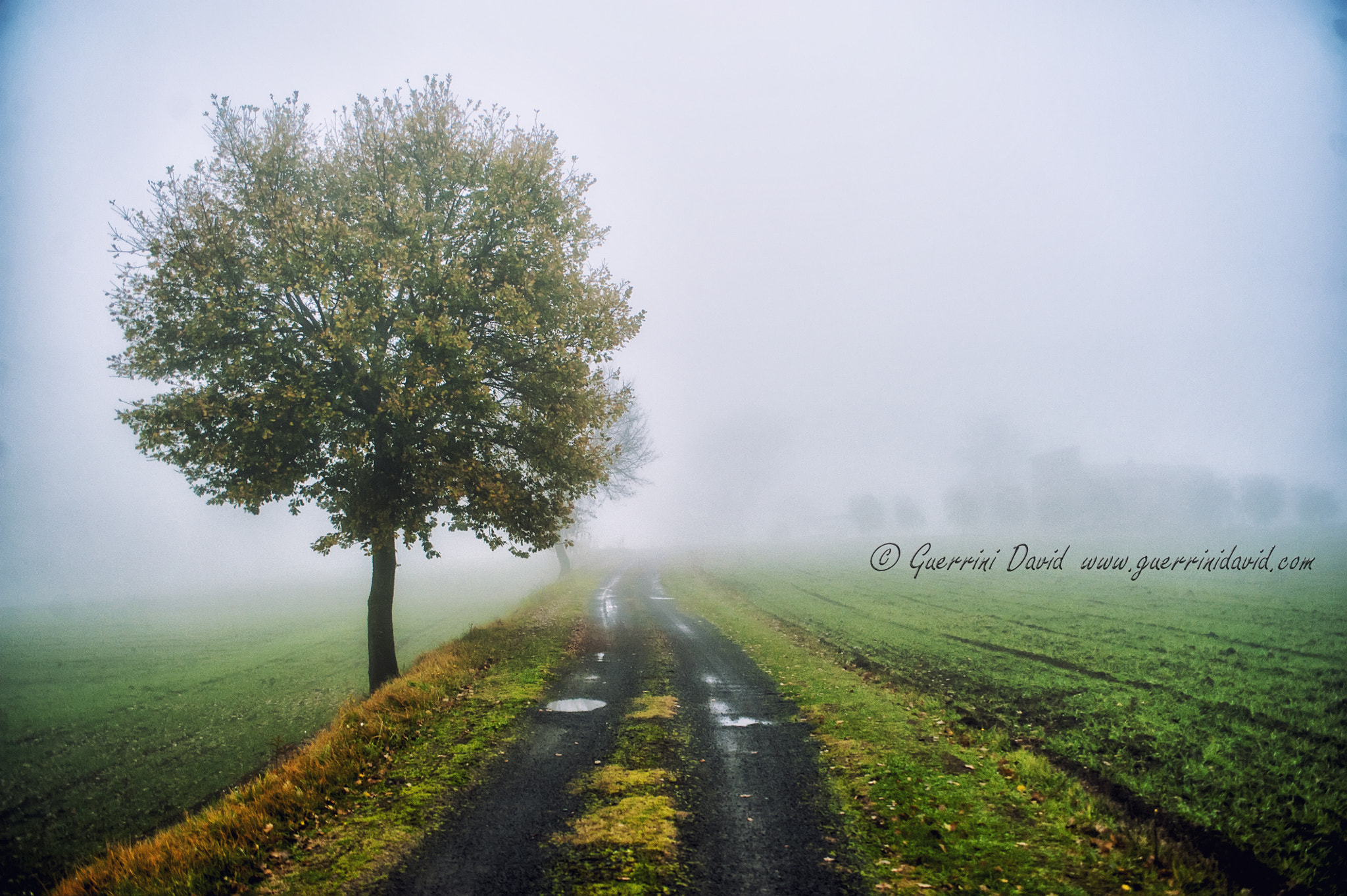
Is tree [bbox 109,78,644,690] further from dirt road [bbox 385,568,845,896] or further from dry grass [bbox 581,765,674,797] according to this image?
dry grass [bbox 581,765,674,797]

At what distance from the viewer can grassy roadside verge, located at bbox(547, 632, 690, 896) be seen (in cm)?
579

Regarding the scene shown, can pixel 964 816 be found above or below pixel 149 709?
above

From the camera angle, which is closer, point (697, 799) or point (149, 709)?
point (697, 799)

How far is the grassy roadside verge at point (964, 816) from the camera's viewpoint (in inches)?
237

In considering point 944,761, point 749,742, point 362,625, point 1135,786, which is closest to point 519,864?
point 749,742

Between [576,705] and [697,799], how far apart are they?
5161mm

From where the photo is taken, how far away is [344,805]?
7.74 metres

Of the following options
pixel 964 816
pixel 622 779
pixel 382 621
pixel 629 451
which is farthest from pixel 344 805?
pixel 629 451

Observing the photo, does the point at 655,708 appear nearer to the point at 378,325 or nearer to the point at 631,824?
the point at 631,824

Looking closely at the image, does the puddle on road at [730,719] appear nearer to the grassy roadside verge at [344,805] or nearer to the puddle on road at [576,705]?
the puddle on road at [576,705]

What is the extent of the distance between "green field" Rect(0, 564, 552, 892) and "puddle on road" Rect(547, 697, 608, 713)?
→ 685 centimetres

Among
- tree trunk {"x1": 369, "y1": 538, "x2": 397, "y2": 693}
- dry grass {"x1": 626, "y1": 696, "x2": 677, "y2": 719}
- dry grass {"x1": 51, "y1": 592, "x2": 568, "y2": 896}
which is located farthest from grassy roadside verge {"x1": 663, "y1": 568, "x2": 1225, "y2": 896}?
tree trunk {"x1": 369, "y1": 538, "x2": 397, "y2": 693}

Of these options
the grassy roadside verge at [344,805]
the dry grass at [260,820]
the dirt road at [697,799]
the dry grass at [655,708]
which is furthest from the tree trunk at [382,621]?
the dry grass at [655,708]

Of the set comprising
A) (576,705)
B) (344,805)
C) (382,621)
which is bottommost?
(576,705)
